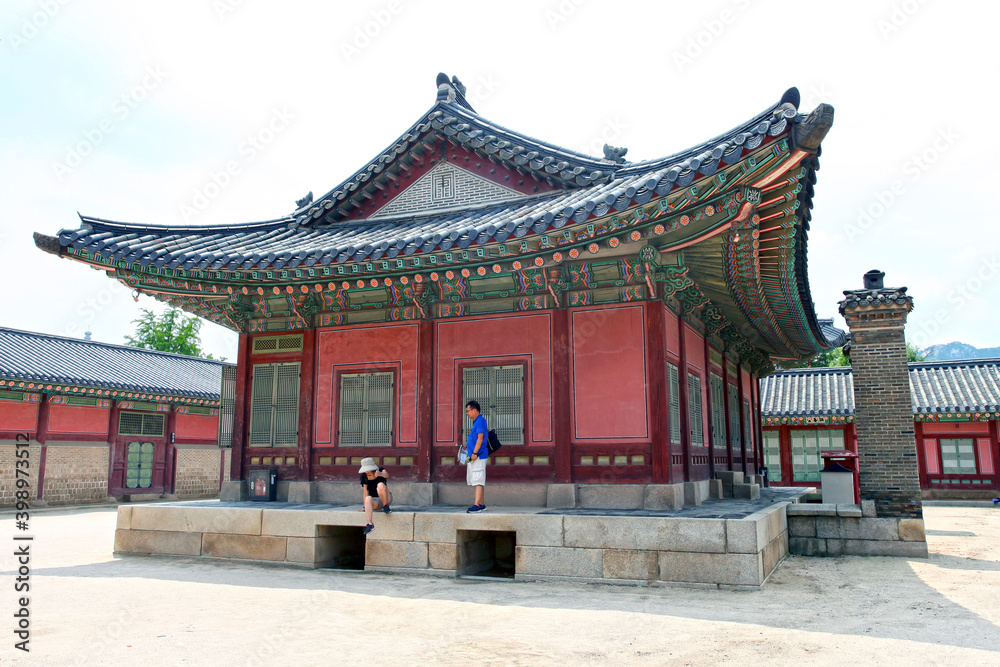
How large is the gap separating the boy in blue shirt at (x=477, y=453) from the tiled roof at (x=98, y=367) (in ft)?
58.9

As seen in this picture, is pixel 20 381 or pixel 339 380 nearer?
pixel 339 380

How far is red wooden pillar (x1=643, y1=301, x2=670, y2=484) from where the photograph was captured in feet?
32.5

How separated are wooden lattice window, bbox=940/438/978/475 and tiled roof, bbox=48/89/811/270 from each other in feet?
69.0

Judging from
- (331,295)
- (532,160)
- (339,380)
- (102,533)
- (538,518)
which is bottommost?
(102,533)

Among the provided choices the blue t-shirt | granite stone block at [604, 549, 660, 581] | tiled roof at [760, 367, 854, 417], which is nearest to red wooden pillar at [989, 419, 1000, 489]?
tiled roof at [760, 367, 854, 417]

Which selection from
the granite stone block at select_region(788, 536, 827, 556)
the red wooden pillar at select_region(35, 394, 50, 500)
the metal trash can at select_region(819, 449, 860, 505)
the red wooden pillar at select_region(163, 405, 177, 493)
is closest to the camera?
the granite stone block at select_region(788, 536, 827, 556)

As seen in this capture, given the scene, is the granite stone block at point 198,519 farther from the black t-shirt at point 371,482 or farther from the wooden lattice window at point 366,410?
the wooden lattice window at point 366,410

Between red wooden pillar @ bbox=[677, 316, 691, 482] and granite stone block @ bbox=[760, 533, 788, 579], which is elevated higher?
red wooden pillar @ bbox=[677, 316, 691, 482]

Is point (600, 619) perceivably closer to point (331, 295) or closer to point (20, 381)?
point (331, 295)

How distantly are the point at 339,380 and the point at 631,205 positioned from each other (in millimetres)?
6386

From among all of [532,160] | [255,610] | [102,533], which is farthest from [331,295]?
[102,533]

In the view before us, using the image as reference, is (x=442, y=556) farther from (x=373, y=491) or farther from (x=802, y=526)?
(x=802, y=526)

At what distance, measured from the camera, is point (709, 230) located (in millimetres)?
8734

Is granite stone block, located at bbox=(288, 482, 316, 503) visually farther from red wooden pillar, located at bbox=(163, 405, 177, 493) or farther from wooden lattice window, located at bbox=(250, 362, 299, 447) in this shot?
red wooden pillar, located at bbox=(163, 405, 177, 493)
